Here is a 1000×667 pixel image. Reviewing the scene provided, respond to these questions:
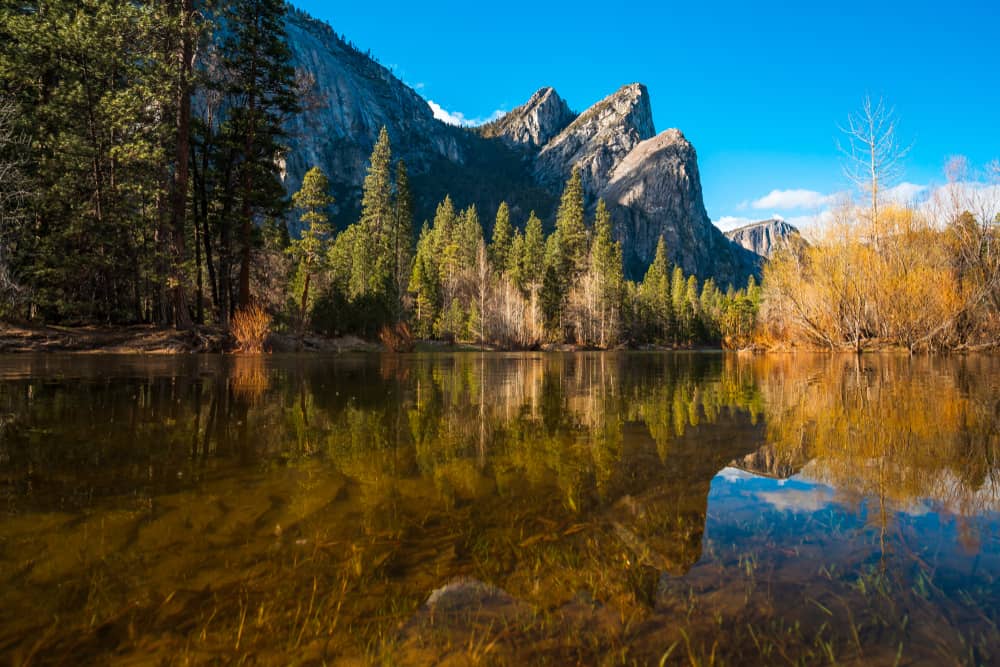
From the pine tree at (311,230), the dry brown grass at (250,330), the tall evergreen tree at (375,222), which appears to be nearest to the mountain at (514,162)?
the tall evergreen tree at (375,222)

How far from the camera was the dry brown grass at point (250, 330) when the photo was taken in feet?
51.8

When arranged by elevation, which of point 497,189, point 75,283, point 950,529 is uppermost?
point 497,189

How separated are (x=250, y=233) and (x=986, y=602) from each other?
21.0m

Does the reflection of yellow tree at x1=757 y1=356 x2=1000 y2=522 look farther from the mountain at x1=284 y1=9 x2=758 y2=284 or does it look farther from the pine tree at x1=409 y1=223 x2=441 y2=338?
the mountain at x1=284 y1=9 x2=758 y2=284

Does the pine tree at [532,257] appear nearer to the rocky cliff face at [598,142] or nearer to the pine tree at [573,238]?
the pine tree at [573,238]

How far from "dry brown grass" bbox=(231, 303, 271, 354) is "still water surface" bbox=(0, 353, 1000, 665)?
478 inches

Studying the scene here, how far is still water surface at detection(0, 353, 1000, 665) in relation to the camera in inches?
52.6

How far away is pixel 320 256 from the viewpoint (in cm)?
2994

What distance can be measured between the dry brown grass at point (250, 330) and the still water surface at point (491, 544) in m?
12.1

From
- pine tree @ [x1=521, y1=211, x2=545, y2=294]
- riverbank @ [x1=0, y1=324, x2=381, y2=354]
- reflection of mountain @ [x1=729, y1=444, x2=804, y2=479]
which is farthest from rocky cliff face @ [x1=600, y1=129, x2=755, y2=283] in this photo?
reflection of mountain @ [x1=729, y1=444, x2=804, y2=479]

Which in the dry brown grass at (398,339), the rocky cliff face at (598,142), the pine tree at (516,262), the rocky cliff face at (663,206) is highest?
the rocky cliff face at (598,142)

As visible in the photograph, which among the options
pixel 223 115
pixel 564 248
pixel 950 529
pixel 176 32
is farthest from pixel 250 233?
pixel 564 248

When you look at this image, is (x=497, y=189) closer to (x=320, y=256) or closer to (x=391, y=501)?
(x=320, y=256)

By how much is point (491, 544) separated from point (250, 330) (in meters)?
16.2
